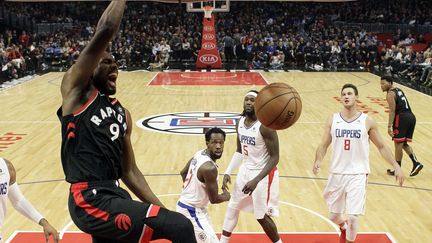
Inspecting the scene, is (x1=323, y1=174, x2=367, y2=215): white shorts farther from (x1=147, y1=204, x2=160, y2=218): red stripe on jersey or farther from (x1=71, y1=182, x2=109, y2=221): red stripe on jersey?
(x1=71, y1=182, x2=109, y2=221): red stripe on jersey

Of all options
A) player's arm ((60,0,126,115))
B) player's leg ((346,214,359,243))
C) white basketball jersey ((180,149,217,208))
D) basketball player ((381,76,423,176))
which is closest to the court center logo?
basketball player ((381,76,423,176))

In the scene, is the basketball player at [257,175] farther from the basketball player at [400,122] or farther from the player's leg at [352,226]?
the basketball player at [400,122]

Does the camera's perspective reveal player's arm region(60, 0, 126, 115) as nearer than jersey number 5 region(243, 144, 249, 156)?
Yes

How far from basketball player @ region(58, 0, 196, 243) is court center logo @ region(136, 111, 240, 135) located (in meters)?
8.39

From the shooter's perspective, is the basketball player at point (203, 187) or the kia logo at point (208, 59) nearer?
the basketball player at point (203, 187)

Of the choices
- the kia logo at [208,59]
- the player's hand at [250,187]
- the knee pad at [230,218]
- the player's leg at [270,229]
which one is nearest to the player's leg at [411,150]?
the player's leg at [270,229]

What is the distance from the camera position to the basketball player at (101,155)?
2.66m

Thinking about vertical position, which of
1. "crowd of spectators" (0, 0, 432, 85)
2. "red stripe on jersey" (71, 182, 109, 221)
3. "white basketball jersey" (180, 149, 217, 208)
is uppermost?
"red stripe on jersey" (71, 182, 109, 221)

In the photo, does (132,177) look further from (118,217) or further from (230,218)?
(230,218)

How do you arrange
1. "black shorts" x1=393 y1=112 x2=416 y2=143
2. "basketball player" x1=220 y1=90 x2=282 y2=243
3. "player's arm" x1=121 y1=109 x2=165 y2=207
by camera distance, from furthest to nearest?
"black shorts" x1=393 y1=112 x2=416 y2=143 → "basketball player" x1=220 y1=90 x2=282 y2=243 → "player's arm" x1=121 y1=109 x2=165 y2=207

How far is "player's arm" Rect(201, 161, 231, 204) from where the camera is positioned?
448cm

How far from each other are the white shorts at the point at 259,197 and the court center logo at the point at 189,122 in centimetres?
596

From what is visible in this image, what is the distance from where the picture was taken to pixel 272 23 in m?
31.1

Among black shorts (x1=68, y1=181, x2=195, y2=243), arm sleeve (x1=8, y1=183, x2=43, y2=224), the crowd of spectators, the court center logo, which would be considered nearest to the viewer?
black shorts (x1=68, y1=181, x2=195, y2=243)
